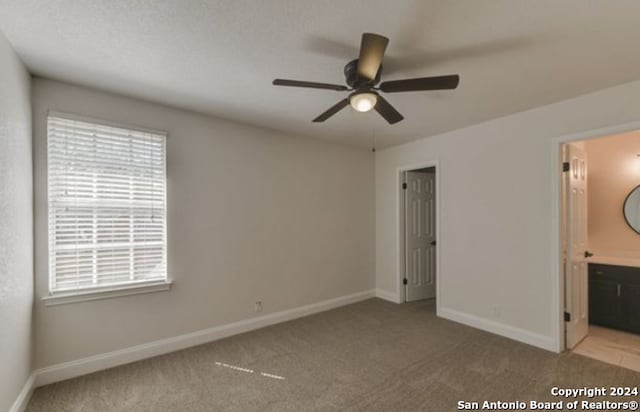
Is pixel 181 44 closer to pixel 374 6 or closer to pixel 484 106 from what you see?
pixel 374 6

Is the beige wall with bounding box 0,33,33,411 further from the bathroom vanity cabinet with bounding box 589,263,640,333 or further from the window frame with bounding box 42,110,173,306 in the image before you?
the bathroom vanity cabinet with bounding box 589,263,640,333

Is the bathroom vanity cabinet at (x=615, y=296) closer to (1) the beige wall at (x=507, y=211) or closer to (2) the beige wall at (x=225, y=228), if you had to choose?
(1) the beige wall at (x=507, y=211)

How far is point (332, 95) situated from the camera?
2.80 metres

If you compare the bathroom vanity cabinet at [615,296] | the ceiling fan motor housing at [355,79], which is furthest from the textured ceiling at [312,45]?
the bathroom vanity cabinet at [615,296]

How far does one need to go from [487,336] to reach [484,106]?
2.47 m

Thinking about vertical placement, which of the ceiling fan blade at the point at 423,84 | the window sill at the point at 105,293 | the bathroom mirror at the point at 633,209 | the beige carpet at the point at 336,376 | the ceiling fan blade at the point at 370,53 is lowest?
the beige carpet at the point at 336,376

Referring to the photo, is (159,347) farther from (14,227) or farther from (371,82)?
(371,82)

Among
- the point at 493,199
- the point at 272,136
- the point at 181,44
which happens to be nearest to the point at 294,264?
the point at 272,136

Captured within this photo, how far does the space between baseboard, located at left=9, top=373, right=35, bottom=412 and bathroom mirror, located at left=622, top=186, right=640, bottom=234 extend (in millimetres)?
6274

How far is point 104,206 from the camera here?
2.75 meters

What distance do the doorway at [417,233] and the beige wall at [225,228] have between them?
0.58 meters

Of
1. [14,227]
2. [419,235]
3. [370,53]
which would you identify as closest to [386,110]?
[370,53]

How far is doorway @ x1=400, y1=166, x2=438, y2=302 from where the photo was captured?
4734mm

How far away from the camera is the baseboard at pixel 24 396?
209 cm
